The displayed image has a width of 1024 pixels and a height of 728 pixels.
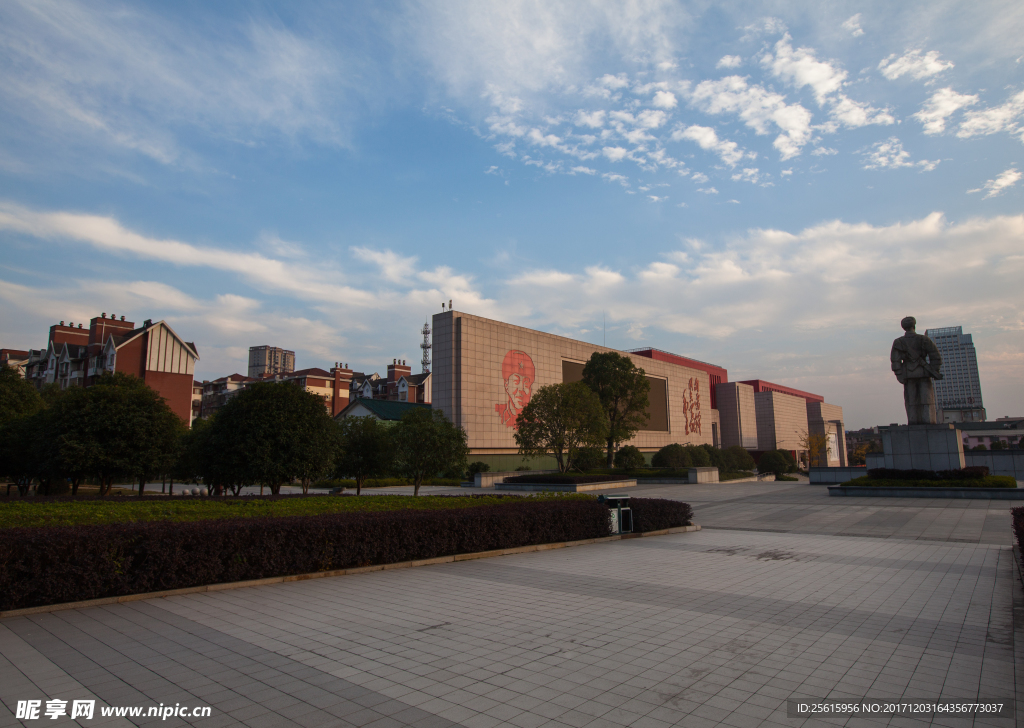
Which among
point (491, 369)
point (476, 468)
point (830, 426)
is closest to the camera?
point (476, 468)

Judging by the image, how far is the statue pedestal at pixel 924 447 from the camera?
25.2m

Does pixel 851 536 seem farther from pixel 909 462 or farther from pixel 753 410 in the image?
pixel 753 410

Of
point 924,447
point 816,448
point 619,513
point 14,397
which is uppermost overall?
point 14,397

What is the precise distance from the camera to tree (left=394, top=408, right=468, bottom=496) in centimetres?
2322

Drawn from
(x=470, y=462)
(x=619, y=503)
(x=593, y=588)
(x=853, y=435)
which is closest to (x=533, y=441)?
(x=470, y=462)

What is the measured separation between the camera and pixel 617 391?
40.7 meters

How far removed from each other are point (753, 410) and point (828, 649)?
90301 millimetres

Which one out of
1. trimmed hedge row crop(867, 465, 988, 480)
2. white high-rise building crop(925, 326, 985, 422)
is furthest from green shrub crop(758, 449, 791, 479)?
white high-rise building crop(925, 326, 985, 422)

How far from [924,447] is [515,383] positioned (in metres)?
26.9

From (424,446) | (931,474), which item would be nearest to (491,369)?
(424,446)

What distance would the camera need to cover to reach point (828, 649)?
5.52 meters

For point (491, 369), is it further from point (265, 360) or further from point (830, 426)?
point (265, 360)

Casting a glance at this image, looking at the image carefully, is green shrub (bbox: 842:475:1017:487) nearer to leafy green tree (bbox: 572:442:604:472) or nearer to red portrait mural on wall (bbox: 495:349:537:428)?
leafy green tree (bbox: 572:442:604:472)

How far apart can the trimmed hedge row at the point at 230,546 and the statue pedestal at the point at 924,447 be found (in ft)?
71.7
